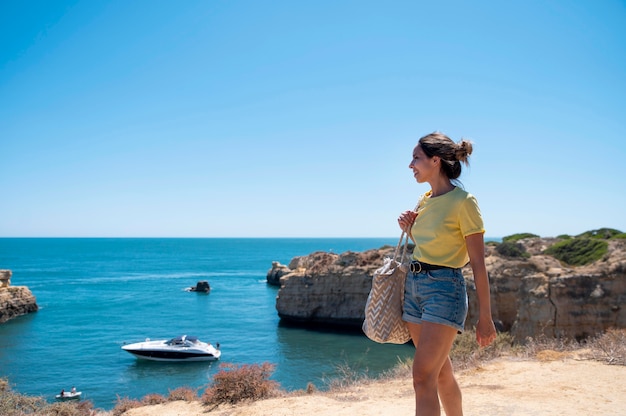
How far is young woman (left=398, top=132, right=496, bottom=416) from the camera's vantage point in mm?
2705

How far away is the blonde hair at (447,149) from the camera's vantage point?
9.66 ft

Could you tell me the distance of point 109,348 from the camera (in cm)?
2786

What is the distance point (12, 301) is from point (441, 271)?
4565 cm

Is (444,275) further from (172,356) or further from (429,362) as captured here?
(172,356)

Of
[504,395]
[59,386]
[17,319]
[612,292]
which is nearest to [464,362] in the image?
[504,395]

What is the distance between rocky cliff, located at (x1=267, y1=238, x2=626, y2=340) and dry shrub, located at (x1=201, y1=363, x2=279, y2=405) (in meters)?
11.1

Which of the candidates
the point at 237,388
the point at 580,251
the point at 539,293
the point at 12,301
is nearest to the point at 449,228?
the point at 237,388

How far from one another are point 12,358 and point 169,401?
24.4 metres

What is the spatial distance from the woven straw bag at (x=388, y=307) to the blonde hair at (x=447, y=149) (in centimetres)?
61

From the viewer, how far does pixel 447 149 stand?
9.64 ft

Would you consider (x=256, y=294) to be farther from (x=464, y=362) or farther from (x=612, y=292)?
(x=464, y=362)

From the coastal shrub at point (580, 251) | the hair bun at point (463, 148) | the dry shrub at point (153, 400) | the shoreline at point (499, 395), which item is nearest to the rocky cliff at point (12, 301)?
the dry shrub at point (153, 400)

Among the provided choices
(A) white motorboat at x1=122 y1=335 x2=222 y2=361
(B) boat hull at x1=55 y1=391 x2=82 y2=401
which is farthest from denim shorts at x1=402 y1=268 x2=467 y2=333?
(A) white motorboat at x1=122 y1=335 x2=222 y2=361

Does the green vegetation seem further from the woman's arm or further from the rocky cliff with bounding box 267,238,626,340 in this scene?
the woman's arm
